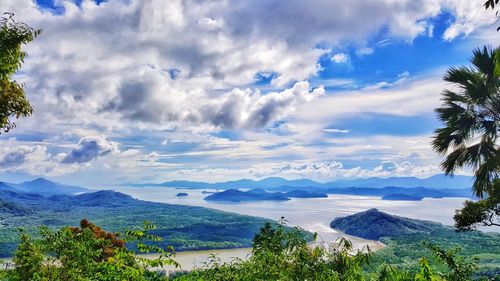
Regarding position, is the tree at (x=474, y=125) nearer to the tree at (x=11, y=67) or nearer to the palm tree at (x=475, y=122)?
the palm tree at (x=475, y=122)

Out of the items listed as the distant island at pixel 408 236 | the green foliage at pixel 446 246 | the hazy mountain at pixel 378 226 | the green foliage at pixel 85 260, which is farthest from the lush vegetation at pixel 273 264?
the hazy mountain at pixel 378 226

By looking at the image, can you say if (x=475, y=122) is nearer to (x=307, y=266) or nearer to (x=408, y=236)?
(x=307, y=266)

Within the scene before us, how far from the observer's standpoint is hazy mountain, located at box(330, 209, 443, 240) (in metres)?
114

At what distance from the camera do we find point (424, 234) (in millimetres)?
103062

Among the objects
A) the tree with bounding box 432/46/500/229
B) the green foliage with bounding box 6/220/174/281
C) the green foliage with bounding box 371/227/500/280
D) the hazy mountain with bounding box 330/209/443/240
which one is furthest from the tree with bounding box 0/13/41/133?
the hazy mountain with bounding box 330/209/443/240

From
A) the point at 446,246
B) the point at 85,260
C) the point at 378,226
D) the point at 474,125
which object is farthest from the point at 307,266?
the point at 378,226

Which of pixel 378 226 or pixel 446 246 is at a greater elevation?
pixel 378 226

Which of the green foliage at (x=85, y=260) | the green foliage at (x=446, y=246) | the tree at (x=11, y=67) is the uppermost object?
the tree at (x=11, y=67)

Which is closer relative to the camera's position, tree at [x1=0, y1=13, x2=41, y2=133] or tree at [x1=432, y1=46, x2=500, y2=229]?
tree at [x1=0, y1=13, x2=41, y2=133]

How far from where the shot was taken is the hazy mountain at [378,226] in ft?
374

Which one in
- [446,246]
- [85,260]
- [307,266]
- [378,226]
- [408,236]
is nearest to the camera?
[307,266]

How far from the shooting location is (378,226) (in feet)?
389

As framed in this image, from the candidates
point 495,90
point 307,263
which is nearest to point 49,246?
point 307,263

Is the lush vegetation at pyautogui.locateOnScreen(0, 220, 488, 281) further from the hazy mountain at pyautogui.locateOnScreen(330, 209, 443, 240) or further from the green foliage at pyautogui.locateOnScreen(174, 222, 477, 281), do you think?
the hazy mountain at pyautogui.locateOnScreen(330, 209, 443, 240)
